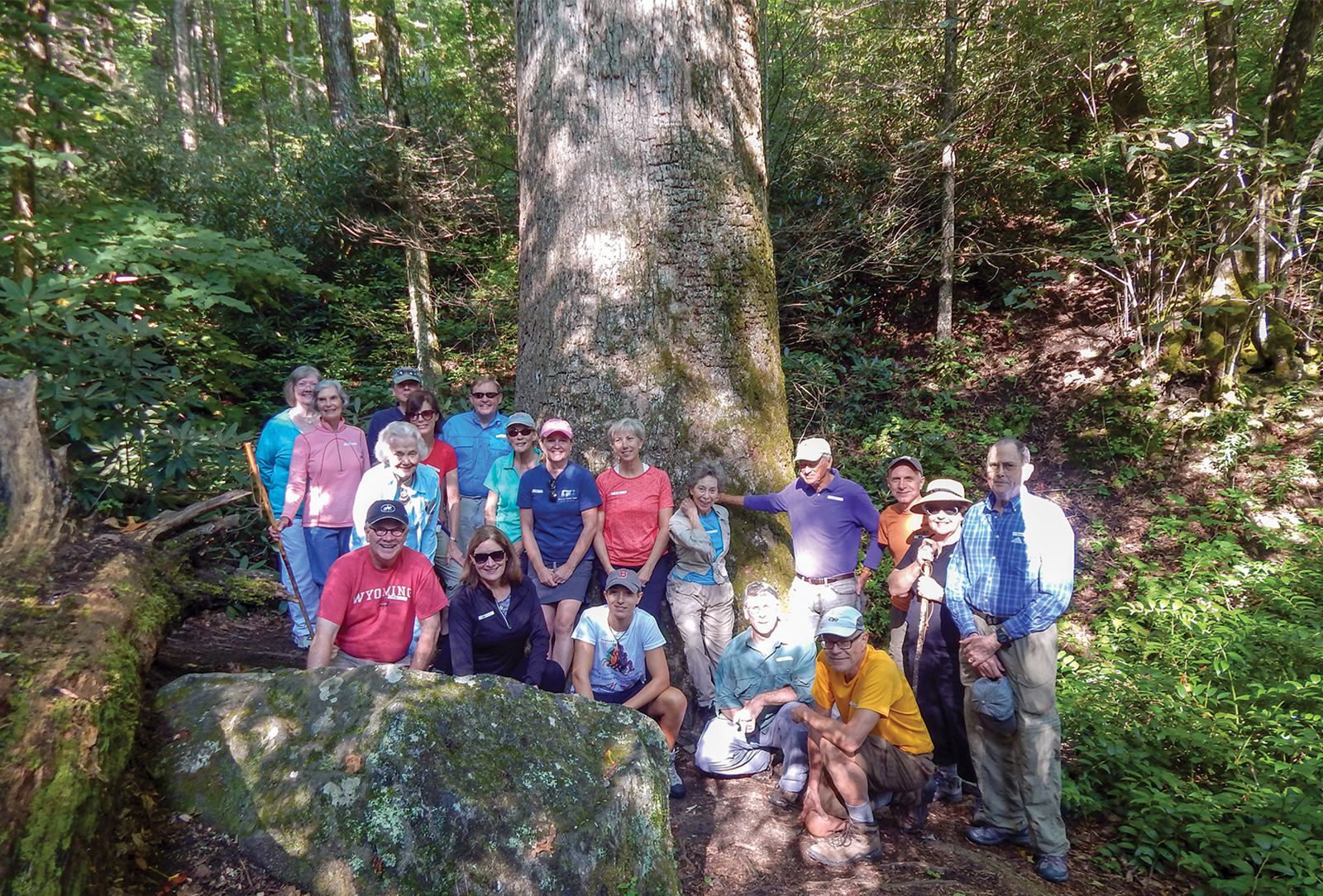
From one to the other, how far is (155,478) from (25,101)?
4068 millimetres

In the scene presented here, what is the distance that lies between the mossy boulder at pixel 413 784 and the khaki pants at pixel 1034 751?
199 cm

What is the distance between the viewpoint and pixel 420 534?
15.2 ft

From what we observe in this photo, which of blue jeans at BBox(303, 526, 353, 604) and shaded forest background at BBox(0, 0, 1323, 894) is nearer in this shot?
blue jeans at BBox(303, 526, 353, 604)

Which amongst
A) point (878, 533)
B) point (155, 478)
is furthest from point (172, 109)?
point (878, 533)

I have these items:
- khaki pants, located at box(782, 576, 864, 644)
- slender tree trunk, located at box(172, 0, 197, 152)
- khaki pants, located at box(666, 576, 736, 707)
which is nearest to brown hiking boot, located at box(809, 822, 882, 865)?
khaki pants, located at box(666, 576, 736, 707)

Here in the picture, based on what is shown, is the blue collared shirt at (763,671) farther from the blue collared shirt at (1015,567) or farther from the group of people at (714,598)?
the blue collared shirt at (1015,567)

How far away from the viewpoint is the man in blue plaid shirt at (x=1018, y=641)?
378 centimetres

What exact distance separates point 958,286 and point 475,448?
920 cm

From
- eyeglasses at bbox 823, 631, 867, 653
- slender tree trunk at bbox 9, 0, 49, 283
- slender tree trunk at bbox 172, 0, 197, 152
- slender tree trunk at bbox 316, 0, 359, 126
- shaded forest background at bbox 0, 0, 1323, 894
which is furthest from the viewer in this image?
slender tree trunk at bbox 172, 0, 197, 152

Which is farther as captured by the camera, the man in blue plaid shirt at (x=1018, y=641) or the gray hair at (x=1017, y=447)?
the gray hair at (x=1017, y=447)

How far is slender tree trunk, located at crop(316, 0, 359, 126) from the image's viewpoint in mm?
12500

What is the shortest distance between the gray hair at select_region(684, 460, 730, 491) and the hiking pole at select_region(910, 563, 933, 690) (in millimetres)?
1309

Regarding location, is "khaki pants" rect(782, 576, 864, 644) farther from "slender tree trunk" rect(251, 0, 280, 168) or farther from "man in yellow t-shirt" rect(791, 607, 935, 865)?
"slender tree trunk" rect(251, 0, 280, 168)

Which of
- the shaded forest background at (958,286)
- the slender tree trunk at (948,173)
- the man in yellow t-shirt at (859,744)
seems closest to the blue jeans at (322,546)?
the shaded forest background at (958,286)
